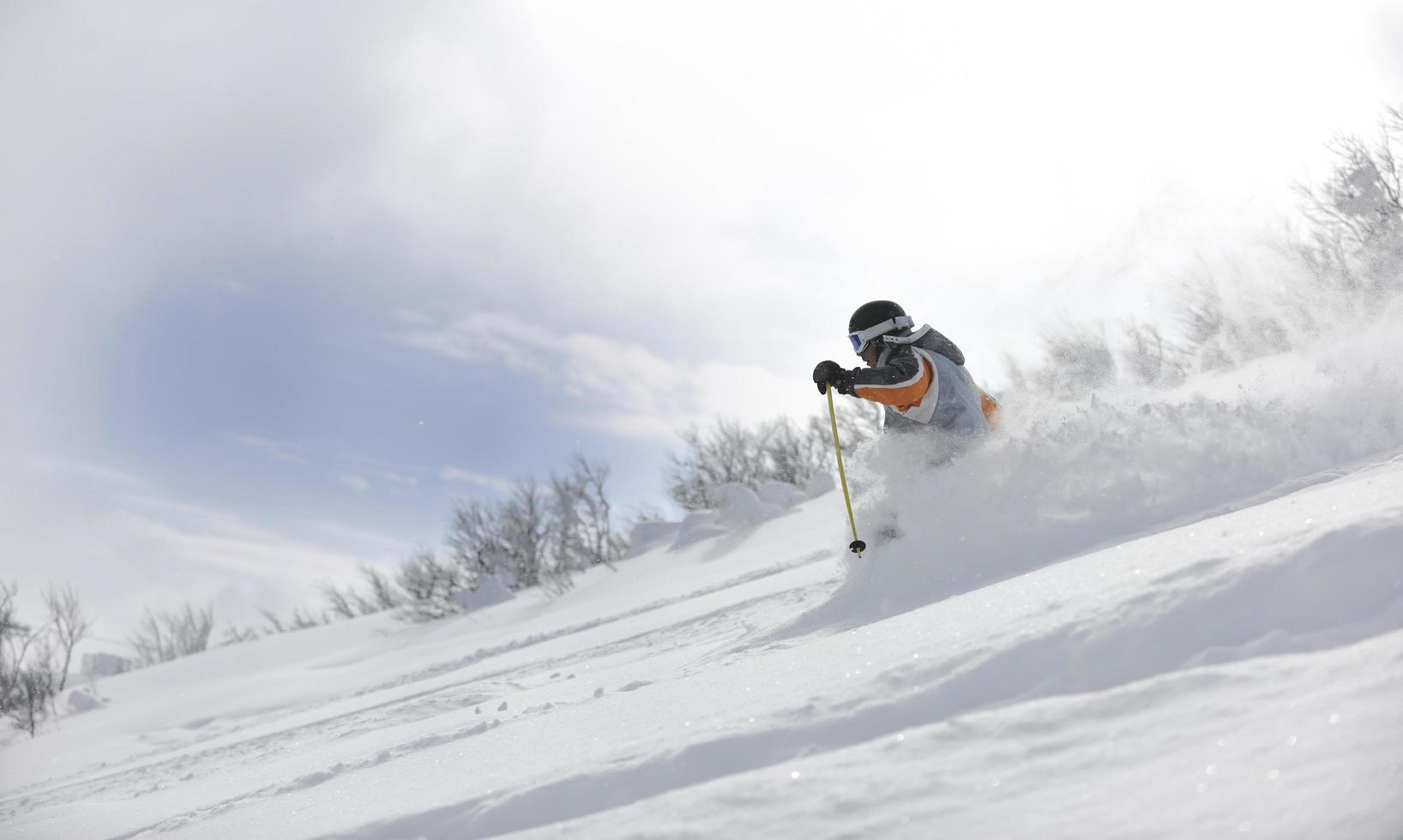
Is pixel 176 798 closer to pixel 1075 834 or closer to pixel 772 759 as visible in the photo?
pixel 772 759

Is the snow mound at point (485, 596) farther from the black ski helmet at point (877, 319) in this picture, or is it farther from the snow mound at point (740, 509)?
the black ski helmet at point (877, 319)

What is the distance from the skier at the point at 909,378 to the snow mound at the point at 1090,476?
18 centimetres

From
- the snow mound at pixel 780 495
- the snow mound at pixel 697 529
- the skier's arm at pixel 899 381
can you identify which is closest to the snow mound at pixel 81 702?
the snow mound at pixel 697 529

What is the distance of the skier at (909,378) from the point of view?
4.74 m

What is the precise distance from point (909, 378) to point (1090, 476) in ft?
3.47

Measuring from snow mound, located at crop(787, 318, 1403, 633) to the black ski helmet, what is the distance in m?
0.62

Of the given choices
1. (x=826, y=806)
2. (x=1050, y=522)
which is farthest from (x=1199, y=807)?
(x=1050, y=522)

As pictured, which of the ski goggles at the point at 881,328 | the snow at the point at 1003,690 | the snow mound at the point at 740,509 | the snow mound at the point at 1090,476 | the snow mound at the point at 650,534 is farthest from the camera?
the snow mound at the point at 650,534

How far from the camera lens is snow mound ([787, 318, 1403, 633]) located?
3969 mm

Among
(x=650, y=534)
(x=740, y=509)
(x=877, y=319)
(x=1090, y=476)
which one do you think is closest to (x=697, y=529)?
(x=740, y=509)

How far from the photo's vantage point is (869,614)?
387 centimetres

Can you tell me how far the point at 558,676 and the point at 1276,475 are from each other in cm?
411

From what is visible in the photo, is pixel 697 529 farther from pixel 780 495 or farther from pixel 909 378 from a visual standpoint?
pixel 909 378

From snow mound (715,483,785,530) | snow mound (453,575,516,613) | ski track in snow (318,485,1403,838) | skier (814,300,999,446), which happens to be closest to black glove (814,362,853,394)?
skier (814,300,999,446)
